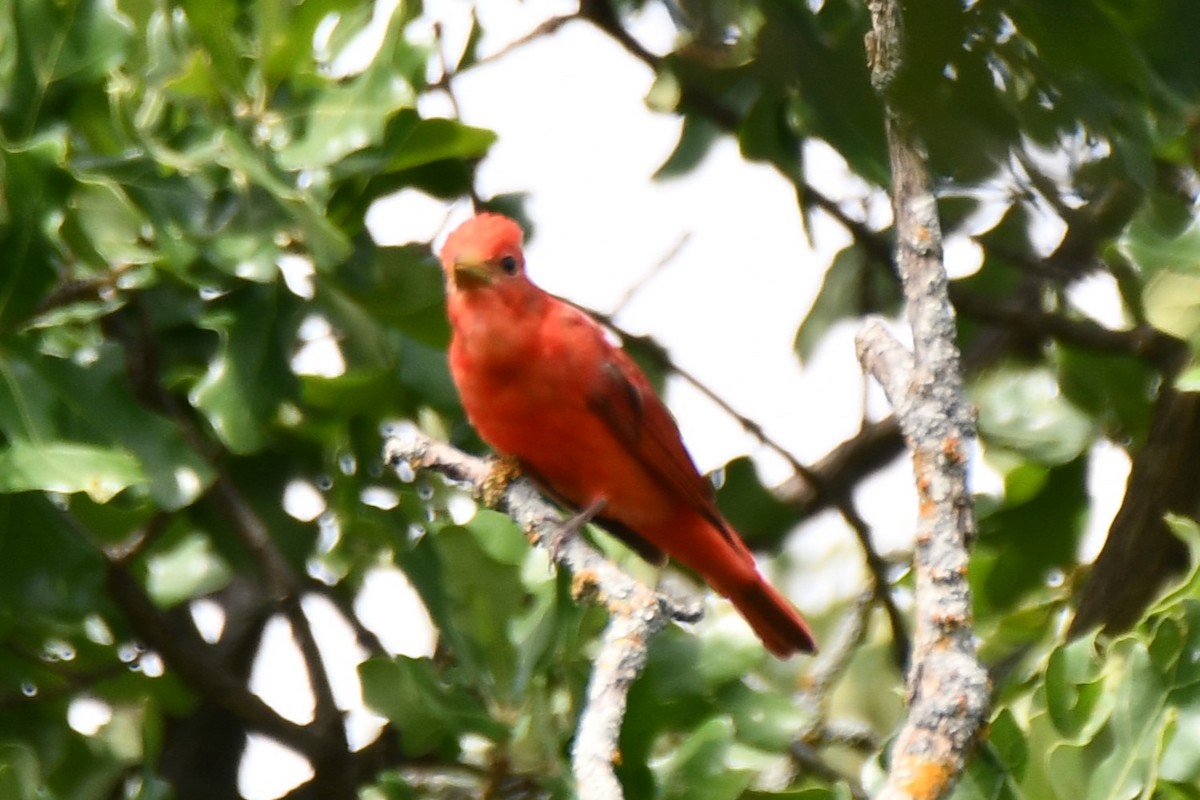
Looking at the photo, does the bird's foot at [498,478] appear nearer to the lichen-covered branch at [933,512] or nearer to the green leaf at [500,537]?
the green leaf at [500,537]

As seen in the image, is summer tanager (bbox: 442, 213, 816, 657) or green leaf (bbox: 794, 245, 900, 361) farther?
green leaf (bbox: 794, 245, 900, 361)

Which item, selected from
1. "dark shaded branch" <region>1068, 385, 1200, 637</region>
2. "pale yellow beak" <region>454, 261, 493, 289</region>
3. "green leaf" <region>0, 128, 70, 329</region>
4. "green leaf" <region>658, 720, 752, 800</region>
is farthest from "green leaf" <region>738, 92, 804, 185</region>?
"green leaf" <region>0, 128, 70, 329</region>

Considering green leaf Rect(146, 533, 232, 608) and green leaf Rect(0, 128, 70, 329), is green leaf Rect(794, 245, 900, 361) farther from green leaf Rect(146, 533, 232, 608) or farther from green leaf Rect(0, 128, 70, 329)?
green leaf Rect(0, 128, 70, 329)

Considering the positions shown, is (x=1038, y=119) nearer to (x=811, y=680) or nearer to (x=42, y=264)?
(x=42, y=264)

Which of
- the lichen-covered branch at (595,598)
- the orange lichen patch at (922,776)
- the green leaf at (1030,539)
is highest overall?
the orange lichen patch at (922,776)

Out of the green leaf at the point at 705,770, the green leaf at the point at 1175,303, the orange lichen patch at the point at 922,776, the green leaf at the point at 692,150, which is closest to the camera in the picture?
the orange lichen patch at the point at 922,776

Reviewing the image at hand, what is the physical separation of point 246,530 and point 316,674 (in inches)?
17.4

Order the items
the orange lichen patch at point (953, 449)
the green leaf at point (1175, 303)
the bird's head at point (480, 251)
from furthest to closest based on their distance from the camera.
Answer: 1. the bird's head at point (480, 251)
2. the green leaf at point (1175, 303)
3. the orange lichen patch at point (953, 449)

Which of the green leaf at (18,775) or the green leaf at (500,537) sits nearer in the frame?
the green leaf at (18,775)

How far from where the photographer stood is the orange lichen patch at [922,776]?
225 cm

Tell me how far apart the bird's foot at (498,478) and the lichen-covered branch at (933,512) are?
4.15ft

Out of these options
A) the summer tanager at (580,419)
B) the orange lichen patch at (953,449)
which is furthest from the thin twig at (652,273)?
the orange lichen patch at (953,449)

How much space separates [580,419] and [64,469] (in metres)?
1.74

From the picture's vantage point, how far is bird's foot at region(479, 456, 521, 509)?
12.4ft
